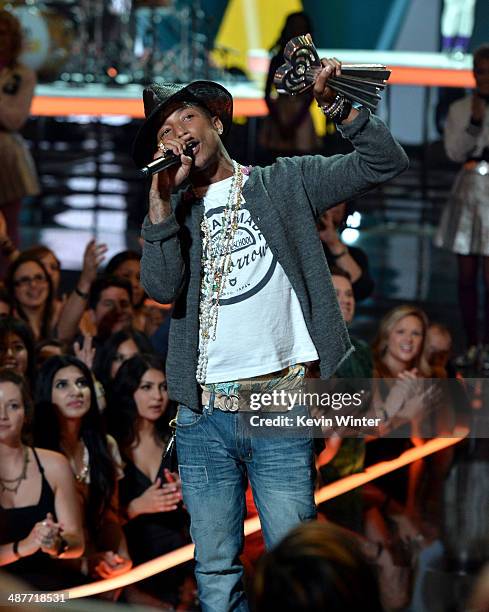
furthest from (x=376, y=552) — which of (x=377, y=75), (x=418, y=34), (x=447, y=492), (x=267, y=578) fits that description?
(x=418, y=34)

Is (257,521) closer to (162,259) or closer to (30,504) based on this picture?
(30,504)

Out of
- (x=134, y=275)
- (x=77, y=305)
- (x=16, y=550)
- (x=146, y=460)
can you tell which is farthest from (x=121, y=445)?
(x=134, y=275)

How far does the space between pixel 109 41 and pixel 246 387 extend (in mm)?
8524

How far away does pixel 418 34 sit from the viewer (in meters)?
8.19

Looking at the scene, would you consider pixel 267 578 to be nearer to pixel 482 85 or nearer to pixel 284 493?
pixel 284 493

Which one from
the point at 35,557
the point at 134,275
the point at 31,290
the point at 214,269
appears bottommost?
the point at 35,557

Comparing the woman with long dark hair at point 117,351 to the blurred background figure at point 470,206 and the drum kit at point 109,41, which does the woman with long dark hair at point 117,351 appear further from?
the drum kit at point 109,41

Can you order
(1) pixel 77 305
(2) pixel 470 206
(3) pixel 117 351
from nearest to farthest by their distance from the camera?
(3) pixel 117 351, (1) pixel 77 305, (2) pixel 470 206

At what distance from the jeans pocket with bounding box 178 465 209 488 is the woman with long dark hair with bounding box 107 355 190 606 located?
1397 mm

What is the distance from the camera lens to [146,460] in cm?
449

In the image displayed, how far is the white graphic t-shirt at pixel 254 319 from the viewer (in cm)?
275

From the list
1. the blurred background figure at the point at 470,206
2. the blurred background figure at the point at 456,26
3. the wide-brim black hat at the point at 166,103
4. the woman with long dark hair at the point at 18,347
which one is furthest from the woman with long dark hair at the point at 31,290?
the blurred background figure at the point at 456,26

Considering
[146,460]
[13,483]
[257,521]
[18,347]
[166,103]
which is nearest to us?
[166,103]

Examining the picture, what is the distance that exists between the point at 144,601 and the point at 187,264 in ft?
4.41
